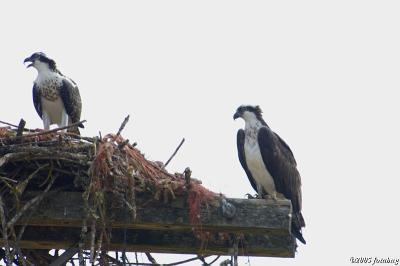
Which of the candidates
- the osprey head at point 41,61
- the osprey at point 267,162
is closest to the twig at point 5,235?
the osprey at point 267,162

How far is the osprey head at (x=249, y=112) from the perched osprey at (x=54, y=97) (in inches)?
72.9

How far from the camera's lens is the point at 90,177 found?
6340 mm

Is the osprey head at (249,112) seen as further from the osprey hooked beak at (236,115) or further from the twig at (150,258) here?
the twig at (150,258)

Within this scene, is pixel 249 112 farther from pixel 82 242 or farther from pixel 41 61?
pixel 82 242

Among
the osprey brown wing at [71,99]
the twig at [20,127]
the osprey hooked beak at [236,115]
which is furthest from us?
the osprey brown wing at [71,99]

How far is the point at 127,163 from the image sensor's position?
6586mm

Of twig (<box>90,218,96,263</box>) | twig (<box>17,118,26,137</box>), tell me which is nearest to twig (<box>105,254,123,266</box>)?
twig (<box>90,218,96,263</box>)

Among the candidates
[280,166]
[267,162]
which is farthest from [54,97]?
[280,166]

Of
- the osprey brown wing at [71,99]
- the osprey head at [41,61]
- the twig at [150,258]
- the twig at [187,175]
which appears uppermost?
the osprey head at [41,61]

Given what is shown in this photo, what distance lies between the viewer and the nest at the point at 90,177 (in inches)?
248

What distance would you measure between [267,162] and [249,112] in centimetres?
89

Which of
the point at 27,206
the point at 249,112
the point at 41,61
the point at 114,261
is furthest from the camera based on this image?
the point at 41,61

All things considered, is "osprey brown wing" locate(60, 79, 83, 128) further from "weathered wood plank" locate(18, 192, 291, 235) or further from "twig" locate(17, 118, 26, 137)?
"weathered wood plank" locate(18, 192, 291, 235)

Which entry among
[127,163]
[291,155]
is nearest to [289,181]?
[291,155]
